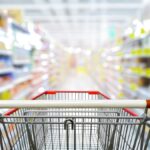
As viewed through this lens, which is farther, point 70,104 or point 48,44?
point 48,44

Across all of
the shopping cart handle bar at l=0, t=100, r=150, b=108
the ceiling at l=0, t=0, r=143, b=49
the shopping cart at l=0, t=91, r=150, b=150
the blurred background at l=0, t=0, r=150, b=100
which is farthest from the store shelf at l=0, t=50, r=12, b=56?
the ceiling at l=0, t=0, r=143, b=49

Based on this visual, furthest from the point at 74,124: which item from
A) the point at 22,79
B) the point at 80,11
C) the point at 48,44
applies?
the point at 80,11

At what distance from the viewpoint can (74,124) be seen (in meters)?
0.83

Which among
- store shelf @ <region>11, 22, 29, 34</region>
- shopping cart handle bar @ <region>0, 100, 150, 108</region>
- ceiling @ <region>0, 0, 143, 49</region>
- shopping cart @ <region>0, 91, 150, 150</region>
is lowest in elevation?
shopping cart @ <region>0, 91, 150, 150</region>

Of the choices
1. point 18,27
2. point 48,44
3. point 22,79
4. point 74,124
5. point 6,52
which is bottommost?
point 22,79

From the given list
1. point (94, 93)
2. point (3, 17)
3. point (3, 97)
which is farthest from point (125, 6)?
point (94, 93)

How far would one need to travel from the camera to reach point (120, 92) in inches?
200

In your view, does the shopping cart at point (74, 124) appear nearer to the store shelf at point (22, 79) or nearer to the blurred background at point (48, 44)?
the blurred background at point (48, 44)

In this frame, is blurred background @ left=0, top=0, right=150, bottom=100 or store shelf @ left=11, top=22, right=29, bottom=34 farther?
store shelf @ left=11, top=22, right=29, bottom=34

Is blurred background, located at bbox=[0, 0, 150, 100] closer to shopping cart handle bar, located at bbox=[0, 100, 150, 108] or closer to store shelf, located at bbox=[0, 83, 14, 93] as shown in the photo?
store shelf, located at bbox=[0, 83, 14, 93]

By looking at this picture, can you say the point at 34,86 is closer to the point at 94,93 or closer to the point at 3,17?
the point at 3,17

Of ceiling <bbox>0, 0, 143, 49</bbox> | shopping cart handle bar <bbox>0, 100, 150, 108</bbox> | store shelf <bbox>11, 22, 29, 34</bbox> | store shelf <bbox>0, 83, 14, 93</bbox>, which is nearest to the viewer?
shopping cart handle bar <bbox>0, 100, 150, 108</bbox>

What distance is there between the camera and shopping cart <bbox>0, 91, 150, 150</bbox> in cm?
81

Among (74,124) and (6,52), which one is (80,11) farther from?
(74,124)
